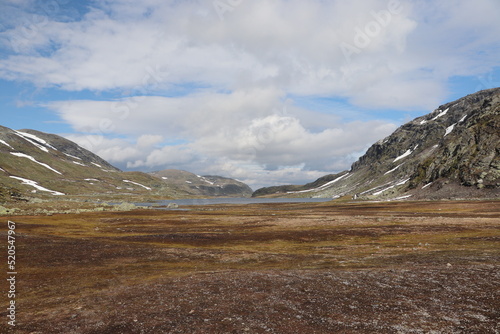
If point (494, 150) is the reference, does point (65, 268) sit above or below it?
below

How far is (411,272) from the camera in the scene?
829 inches

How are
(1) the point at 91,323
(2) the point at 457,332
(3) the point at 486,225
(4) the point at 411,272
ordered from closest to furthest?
(2) the point at 457,332 → (1) the point at 91,323 → (4) the point at 411,272 → (3) the point at 486,225

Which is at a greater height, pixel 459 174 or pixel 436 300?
pixel 459 174

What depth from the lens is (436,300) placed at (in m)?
15.4

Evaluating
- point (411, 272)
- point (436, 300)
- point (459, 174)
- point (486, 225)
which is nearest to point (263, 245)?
point (411, 272)

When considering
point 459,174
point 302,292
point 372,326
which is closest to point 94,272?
point 302,292

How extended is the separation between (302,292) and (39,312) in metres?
13.8

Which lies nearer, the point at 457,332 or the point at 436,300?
the point at 457,332

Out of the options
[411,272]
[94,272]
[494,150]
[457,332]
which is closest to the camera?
[457,332]

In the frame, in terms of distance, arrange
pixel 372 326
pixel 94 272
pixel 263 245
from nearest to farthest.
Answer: pixel 372 326 < pixel 94 272 < pixel 263 245

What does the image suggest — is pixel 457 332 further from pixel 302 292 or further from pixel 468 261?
pixel 468 261

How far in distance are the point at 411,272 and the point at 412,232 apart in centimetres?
2820

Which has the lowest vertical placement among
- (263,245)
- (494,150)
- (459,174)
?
(263,245)

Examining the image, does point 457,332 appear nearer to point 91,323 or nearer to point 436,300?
point 436,300
